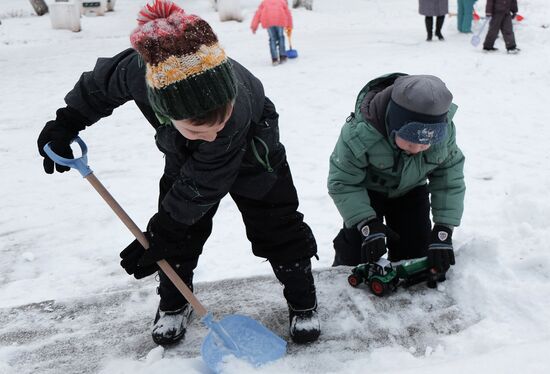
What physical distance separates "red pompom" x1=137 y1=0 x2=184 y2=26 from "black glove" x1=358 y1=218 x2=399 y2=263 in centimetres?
126

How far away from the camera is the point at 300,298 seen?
2344mm

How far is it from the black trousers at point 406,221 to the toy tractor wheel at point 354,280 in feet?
0.90

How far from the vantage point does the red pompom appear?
1755 mm

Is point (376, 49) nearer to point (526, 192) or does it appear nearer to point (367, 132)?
point (526, 192)

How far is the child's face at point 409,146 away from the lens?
2.28m

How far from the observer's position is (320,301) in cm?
256

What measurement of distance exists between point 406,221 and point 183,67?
64.9 inches

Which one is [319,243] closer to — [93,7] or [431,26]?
[431,26]

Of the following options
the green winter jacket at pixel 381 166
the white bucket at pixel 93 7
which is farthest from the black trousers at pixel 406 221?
the white bucket at pixel 93 7

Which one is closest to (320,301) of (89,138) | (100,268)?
(100,268)

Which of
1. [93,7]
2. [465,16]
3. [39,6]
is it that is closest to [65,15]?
[93,7]

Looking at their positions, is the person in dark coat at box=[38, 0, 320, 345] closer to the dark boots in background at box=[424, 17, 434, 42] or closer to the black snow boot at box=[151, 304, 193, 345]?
the black snow boot at box=[151, 304, 193, 345]

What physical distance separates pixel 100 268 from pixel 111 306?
0.99m

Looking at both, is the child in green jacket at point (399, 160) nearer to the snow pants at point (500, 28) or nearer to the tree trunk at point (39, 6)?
the snow pants at point (500, 28)
